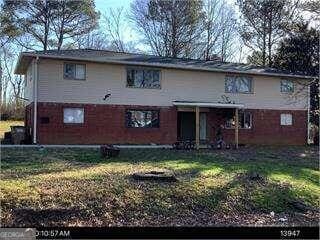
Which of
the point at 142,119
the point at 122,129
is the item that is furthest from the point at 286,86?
the point at 122,129

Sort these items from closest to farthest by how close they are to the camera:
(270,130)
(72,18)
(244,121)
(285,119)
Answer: (244,121) → (270,130) → (285,119) → (72,18)

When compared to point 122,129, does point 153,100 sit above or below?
above

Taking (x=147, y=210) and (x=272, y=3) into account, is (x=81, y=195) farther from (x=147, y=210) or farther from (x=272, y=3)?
(x=272, y=3)

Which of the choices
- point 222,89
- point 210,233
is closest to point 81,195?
point 210,233

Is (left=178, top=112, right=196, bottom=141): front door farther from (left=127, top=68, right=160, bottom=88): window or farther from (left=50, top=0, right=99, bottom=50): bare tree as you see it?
(left=50, top=0, right=99, bottom=50): bare tree

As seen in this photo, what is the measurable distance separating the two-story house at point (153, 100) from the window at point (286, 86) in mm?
62

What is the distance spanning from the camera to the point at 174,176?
1429cm

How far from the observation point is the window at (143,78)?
1104 inches

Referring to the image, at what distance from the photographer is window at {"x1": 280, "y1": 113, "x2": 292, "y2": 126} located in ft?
107

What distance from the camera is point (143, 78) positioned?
28.3 metres

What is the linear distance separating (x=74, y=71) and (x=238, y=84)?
10.1m

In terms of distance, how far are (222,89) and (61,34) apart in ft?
50.8

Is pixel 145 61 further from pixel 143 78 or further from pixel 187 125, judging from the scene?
pixel 187 125

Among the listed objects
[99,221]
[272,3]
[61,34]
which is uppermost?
[272,3]
